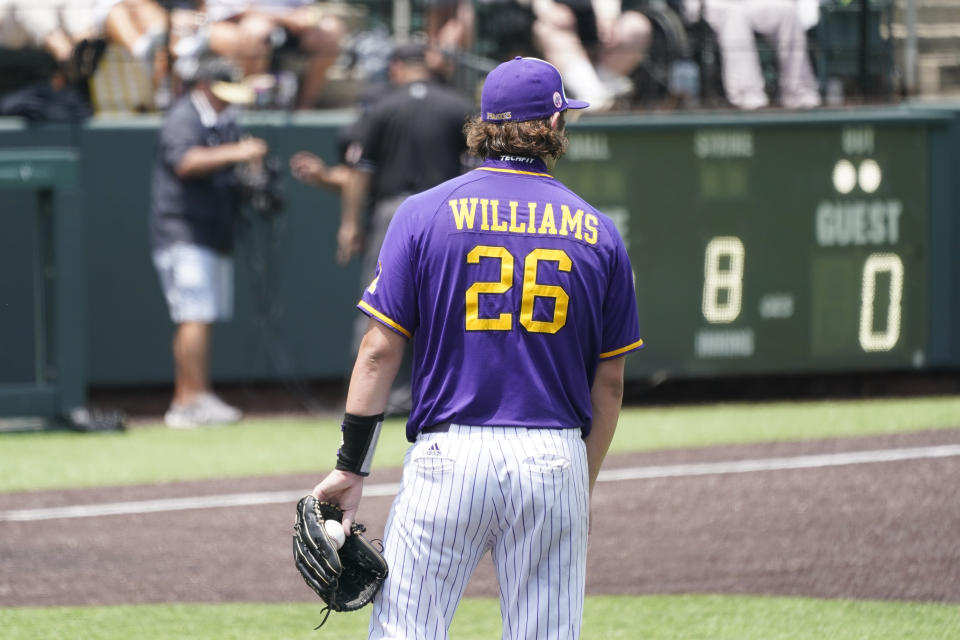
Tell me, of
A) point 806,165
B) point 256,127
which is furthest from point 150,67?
point 806,165

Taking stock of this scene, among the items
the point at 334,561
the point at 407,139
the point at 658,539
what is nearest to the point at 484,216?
the point at 334,561

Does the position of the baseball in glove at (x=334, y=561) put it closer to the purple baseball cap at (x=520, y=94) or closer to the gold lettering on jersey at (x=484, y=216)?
the gold lettering on jersey at (x=484, y=216)

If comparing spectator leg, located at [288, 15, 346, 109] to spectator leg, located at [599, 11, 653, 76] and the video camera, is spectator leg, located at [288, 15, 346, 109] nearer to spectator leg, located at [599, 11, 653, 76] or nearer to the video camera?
the video camera

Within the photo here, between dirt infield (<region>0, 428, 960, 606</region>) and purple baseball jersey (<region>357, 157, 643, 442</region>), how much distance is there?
302cm

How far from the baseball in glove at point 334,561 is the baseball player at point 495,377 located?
72 millimetres

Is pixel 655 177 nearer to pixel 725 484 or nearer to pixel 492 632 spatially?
pixel 725 484

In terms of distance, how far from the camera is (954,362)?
11.4 meters

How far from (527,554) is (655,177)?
7.60 meters

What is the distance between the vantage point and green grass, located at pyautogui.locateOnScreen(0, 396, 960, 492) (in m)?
9.26

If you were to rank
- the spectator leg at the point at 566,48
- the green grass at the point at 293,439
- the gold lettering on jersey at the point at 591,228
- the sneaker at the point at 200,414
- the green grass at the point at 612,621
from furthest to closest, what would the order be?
the spectator leg at the point at 566,48, the sneaker at the point at 200,414, the green grass at the point at 293,439, the green grass at the point at 612,621, the gold lettering on jersey at the point at 591,228

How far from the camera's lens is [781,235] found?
1107 centimetres

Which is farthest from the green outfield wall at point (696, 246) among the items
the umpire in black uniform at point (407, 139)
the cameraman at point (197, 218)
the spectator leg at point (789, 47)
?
the umpire in black uniform at point (407, 139)

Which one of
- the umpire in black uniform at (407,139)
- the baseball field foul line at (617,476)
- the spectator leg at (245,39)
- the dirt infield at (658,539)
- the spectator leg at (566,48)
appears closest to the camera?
the dirt infield at (658,539)

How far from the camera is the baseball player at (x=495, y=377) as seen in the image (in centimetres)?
360
